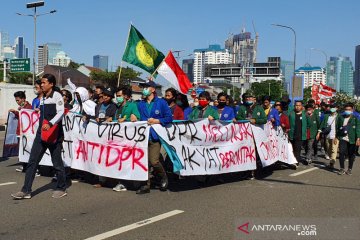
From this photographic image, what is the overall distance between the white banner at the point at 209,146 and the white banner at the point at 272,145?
25 centimetres

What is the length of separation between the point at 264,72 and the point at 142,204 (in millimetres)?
67514

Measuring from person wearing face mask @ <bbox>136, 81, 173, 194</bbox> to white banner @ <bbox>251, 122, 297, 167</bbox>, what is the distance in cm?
244

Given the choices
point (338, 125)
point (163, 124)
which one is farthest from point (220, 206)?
point (338, 125)

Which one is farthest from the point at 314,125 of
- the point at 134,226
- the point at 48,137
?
the point at 134,226

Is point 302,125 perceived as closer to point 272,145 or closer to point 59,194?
point 272,145

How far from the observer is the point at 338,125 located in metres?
9.79

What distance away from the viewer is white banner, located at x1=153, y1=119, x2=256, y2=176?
284 inches

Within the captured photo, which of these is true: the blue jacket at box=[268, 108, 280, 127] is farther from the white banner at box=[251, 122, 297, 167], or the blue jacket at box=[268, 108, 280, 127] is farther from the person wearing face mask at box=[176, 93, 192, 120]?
the person wearing face mask at box=[176, 93, 192, 120]

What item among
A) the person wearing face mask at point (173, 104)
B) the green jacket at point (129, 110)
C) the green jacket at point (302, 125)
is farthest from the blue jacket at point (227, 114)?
the green jacket at point (302, 125)

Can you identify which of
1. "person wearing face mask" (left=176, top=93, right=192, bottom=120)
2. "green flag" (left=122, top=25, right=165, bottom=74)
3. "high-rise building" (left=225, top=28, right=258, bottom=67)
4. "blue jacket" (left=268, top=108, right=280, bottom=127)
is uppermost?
"high-rise building" (left=225, top=28, right=258, bottom=67)

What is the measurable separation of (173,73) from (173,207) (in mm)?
4086

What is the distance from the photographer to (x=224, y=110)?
8.45 m

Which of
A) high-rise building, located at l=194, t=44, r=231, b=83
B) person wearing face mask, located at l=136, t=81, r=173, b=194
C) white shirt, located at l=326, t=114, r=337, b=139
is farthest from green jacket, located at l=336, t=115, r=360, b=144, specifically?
high-rise building, located at l=194, t=44, r=231, b=83

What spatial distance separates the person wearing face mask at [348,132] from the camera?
31.2 feet
